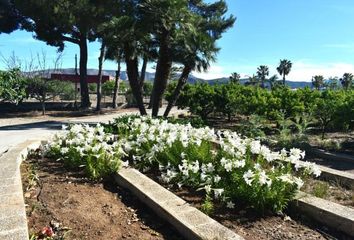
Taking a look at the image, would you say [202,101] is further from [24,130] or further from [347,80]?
[347,80]

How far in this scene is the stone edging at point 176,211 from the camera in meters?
3.15

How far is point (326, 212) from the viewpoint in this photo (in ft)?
12.3

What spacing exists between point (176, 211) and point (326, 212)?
134 centimetres

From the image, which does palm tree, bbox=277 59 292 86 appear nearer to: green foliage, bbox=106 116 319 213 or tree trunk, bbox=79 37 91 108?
tree trunk, bbox=79 37 91 108

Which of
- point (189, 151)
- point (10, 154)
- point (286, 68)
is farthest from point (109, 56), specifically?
point (286, 68)

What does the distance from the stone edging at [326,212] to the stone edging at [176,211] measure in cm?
105

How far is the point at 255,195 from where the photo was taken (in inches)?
153

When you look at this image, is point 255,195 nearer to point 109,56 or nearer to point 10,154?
point 10,154

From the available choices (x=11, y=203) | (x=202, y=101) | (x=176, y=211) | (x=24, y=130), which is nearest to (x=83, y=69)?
(x=202, y=101)

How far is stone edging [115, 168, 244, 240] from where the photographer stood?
3147 millimetres

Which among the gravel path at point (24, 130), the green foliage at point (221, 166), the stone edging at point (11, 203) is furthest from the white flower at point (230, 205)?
the gravel path at point (24, 130)

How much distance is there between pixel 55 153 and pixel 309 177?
3.63 meters

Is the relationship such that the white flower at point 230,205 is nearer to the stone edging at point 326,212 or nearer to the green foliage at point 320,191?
the stone edging at point 326,212

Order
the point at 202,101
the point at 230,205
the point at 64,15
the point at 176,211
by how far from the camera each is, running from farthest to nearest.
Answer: the point at 64,15 < the point at 202,101 < the point at 230,205 < the point at 176,211
